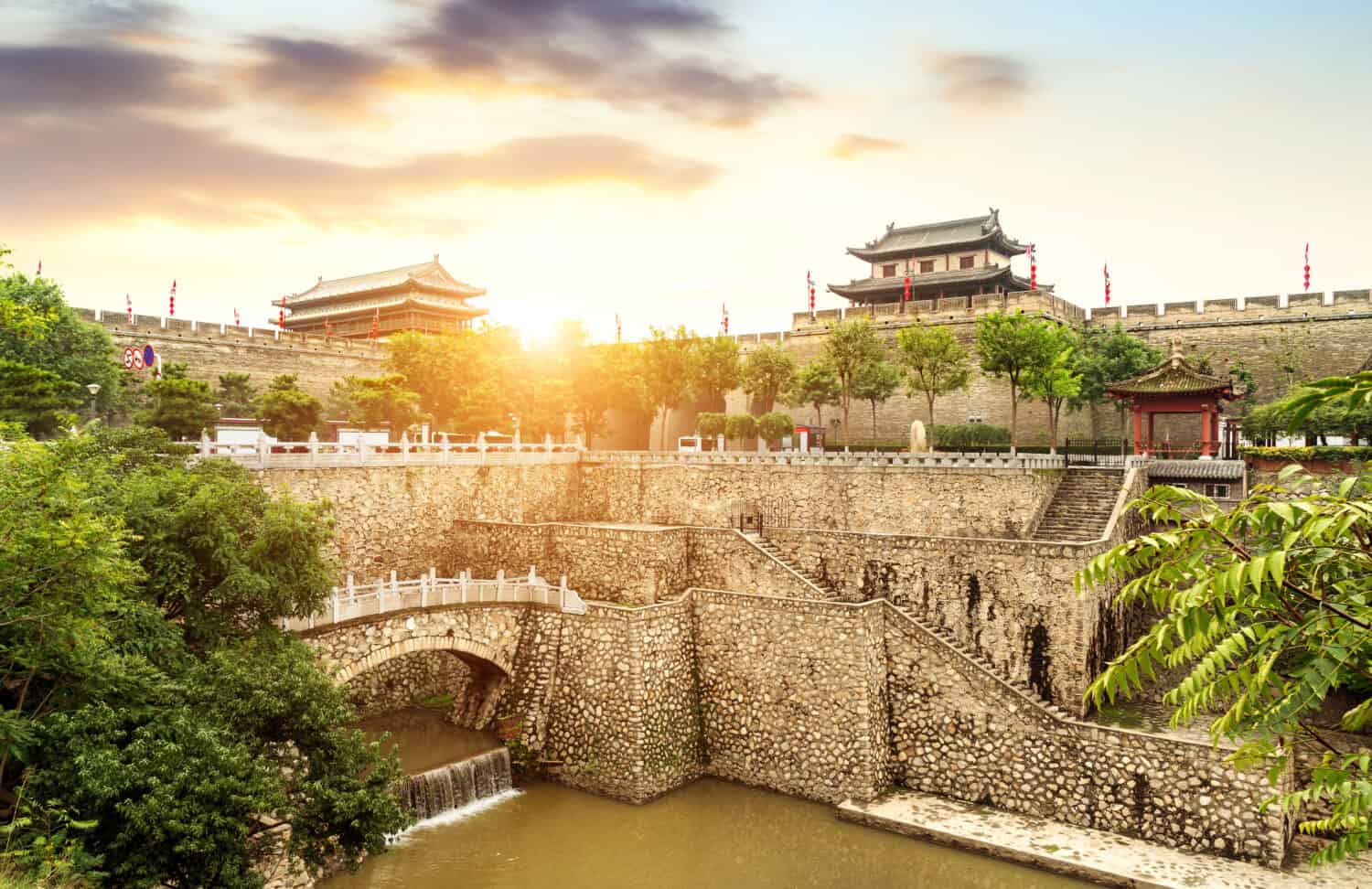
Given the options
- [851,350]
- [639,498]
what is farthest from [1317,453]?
[639,498]

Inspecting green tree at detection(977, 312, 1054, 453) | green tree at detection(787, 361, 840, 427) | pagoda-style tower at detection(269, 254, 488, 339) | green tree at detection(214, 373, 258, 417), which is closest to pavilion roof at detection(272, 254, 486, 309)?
pagoda-style tower at detection(269, 254, 488, 339)

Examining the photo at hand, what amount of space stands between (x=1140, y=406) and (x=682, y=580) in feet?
49.5

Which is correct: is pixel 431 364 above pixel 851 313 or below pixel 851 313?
below

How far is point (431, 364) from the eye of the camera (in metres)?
37.7

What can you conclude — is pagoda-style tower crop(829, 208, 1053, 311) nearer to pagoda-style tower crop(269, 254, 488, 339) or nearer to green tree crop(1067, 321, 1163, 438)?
green tree crop(1067, 321, 1163, 438)

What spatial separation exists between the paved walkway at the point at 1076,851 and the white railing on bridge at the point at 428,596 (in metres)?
8.99

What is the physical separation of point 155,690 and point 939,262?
40182mm

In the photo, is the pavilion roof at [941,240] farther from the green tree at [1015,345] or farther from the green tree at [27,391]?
the green tree at [27,391]

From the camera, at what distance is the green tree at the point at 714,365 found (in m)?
40.3

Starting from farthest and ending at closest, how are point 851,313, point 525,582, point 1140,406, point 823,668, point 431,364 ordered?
1. point 851,313
2. point 431,364
3. point 1140,406
4. point 525,582
5. point 823,668

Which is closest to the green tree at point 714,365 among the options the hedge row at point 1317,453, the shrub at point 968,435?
the shrub at point 968,435

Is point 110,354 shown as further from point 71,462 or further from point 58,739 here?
point 58,739

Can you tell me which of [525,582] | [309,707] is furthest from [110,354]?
[309,707]

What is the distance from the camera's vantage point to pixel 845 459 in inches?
1137
